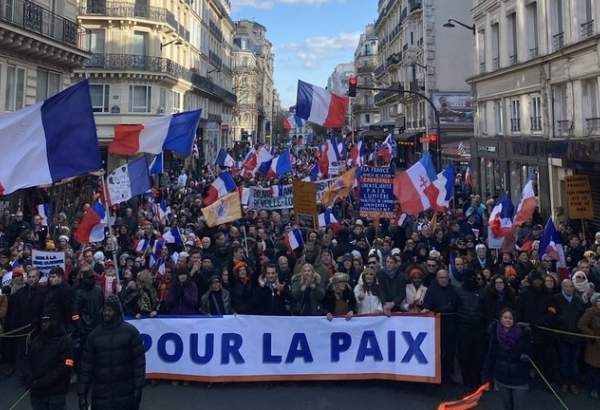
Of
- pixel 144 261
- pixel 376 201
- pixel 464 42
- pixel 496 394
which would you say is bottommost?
pixel 496 394

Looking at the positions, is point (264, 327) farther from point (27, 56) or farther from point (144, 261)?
point (27, 56)

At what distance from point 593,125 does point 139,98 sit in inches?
1108

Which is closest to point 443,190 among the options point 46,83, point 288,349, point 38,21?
point 288,349

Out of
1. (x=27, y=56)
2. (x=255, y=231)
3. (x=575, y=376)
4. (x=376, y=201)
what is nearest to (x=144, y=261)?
(x=255, y=231)

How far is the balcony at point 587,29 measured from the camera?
18.2m

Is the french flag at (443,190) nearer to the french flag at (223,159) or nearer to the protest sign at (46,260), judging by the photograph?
the protest sign at (46,260)

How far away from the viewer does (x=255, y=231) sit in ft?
47.8

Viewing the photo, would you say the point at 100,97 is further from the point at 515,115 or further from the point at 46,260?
the point at 46,260

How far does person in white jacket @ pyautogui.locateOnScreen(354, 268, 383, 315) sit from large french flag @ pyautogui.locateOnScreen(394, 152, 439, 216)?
19.0 feet

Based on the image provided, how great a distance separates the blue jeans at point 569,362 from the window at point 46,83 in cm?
2050

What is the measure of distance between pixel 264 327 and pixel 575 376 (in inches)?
173

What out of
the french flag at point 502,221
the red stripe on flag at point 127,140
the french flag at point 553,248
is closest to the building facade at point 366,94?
the french flag at point 502,221

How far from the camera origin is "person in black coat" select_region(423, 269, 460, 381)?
313 inches

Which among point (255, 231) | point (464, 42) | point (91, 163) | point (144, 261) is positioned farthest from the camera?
point (464, 42)
